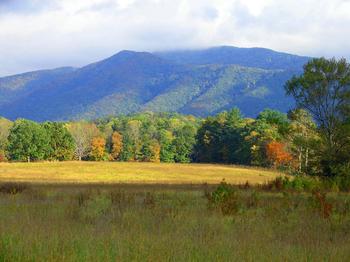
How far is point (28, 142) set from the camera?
342 feet

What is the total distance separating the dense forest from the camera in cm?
3322

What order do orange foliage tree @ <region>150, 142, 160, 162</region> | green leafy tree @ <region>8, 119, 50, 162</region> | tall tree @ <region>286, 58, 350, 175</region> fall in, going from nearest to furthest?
tall tree @ <region>286, 58, 350, 175</region> → green leafy tree @ <region>8, 119, 50, 162</region> → orange foliage tree @ <region>150, 142, 160, 162</region>

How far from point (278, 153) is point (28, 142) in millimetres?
49689

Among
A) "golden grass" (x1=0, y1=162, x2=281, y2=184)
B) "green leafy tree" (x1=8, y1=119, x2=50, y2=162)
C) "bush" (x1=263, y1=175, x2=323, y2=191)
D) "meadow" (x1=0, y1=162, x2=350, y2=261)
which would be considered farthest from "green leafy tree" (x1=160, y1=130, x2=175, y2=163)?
"meadow" (x1=0, y1=162, x2=350, y2=261)

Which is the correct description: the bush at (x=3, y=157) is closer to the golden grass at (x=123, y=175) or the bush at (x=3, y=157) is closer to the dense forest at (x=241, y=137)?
the dense forest at (x=241, y=137)

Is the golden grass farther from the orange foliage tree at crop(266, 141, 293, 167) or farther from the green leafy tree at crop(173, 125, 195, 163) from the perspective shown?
the green leafy tree at crop(173, 125, 195, 163)

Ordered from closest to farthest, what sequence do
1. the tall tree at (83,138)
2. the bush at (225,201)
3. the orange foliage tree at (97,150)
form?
the bush at (225,201)
the orange foliage tree at (97,150)
the tall tree at (83,138)

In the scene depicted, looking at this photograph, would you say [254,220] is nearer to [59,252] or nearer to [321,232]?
[321,232]

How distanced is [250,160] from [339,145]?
6260 cm

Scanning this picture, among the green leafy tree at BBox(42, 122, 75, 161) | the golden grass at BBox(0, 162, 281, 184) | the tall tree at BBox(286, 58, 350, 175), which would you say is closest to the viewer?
the tall tree at BBox(286, 58, 350, 175)

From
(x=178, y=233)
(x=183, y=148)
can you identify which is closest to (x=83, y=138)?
(x=183, y=148)

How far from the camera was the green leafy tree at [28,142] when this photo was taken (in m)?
104

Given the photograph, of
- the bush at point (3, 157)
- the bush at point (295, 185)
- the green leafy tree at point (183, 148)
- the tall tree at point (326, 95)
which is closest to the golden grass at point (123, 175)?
the tall tree at point (326, 95)

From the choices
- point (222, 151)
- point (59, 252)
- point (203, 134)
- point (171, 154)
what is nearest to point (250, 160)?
point (222, 151)
